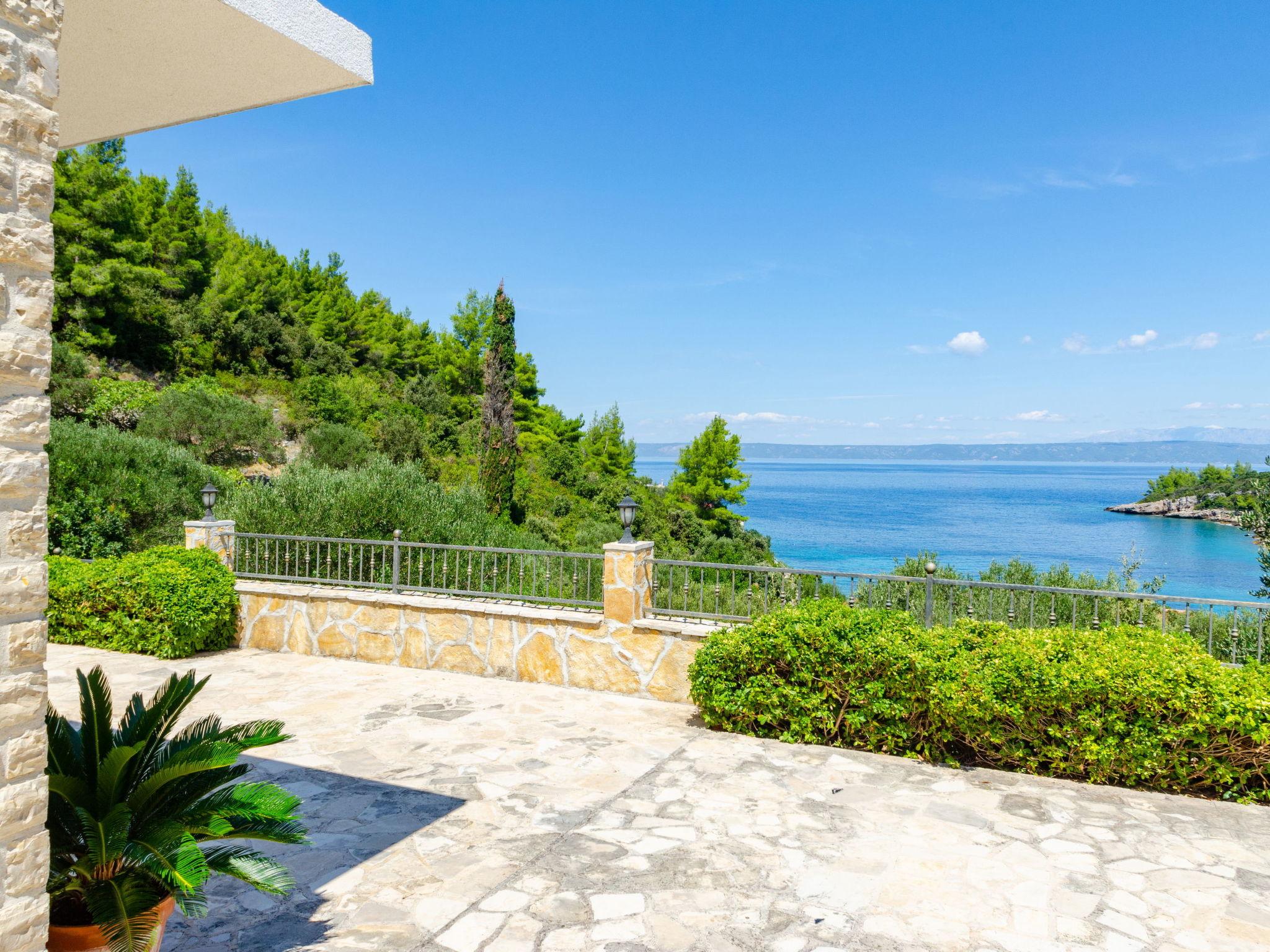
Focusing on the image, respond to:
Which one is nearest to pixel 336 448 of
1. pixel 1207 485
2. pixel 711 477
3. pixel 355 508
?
pixel 355 508

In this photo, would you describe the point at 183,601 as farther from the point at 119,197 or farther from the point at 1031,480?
the point at 1031,480

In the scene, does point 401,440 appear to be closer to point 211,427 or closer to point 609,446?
point 211,427

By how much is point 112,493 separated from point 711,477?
36.4m

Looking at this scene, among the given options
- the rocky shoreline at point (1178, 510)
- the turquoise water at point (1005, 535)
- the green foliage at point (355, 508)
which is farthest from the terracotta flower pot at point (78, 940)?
the rocky shoreline at point (1178, 510)

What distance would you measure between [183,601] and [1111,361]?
7395 cm

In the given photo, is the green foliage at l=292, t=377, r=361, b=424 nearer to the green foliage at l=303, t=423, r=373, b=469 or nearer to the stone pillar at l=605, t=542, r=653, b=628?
the green foliage at l=303, t=423, r=373, b=469

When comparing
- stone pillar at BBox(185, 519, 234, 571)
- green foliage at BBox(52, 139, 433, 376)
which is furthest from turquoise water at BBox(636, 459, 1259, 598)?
stone pillar at BBox(185, 519, 234, 571)

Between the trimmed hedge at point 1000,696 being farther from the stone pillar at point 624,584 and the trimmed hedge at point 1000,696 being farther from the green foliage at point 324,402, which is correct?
the green foliage at point 324,402

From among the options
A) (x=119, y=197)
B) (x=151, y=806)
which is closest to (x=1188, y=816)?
(x=151, y=806)

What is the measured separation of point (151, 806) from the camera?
2.85 metres

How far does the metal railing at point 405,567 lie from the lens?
813 centimetres

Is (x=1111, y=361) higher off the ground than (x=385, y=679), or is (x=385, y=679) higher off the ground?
(x=1111, y=361)

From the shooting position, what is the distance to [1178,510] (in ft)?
239

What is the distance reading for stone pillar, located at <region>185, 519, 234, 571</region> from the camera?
370 inches
